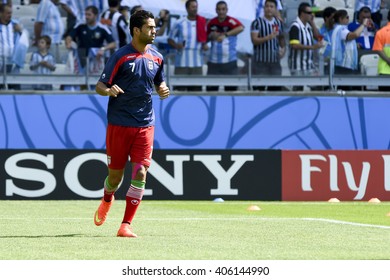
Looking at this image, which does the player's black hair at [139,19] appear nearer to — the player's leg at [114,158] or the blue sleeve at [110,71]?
the blue sleeve at [110,71]

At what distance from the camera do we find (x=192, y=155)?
21484 mm

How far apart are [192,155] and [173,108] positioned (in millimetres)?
2447

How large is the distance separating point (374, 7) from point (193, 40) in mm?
4433

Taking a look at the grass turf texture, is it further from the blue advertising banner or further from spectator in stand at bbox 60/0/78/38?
spectator in stand at bbox 60/0/78/38

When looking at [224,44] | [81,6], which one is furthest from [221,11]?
[81,6]

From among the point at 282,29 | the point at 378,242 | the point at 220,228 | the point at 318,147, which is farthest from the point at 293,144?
the point at 378,242

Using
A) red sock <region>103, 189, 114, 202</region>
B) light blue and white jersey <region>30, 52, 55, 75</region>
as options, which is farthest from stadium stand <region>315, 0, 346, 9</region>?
red sock <region>103, 189, 114, 202</region>

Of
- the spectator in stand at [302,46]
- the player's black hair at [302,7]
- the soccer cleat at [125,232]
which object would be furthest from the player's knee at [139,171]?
the player's black hair at [302,7]

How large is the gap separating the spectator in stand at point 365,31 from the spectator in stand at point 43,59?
20.5ft

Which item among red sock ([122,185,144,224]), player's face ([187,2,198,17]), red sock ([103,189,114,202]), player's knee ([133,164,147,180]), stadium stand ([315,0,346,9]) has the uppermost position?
player's face ([187,2,198,17])

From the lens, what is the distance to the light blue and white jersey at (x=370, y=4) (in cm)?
2444

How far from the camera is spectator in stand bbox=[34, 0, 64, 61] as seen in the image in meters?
22.7

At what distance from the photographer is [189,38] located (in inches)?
902
